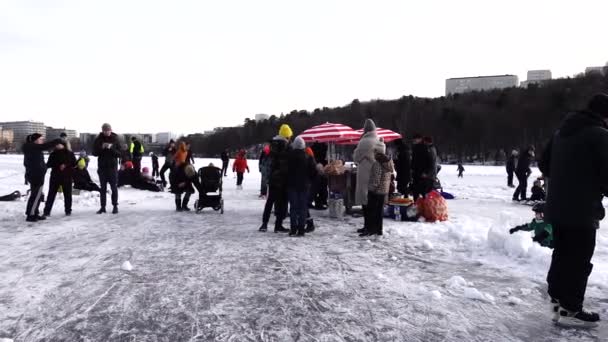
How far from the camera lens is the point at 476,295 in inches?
174

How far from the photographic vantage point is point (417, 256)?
6.22 meters

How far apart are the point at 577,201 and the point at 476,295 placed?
139cm

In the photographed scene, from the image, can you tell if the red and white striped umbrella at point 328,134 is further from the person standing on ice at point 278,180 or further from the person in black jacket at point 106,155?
the person in black jacket at point 106,155

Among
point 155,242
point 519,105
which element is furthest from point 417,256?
point 519,105

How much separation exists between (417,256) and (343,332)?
2911 mm

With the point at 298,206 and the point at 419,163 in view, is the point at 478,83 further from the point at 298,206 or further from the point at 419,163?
the point at 298,206

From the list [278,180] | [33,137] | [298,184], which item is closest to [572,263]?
[298,184]

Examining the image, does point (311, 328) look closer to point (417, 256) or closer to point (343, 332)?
point (343, 332)

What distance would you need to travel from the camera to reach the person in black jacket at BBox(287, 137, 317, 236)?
24.8 ft

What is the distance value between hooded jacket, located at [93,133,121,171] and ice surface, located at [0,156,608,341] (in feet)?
6.02

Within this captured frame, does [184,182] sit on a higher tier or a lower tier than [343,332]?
higher

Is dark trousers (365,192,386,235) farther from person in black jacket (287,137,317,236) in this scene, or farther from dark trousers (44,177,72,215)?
dark trousers (44,177,72,215)

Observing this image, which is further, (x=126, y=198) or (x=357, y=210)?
(x=126, y=198)

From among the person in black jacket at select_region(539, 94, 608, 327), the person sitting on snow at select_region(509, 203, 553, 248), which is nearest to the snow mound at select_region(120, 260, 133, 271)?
the person in black jacket at select_region(539, 94, 608, 327)
